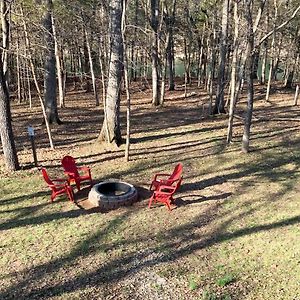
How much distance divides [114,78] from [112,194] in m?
4.77

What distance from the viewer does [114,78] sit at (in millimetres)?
12289

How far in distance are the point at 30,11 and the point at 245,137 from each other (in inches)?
354

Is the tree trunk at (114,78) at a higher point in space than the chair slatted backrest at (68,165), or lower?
higher

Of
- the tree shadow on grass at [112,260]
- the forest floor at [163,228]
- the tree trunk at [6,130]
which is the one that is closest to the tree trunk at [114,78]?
the forest floor at [163,228]

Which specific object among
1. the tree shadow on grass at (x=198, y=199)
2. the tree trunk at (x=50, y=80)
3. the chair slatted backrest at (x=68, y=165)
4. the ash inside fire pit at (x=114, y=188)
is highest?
the tree trunk at (x=50, y=80)

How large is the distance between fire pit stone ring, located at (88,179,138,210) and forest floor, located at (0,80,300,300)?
10.5 inches

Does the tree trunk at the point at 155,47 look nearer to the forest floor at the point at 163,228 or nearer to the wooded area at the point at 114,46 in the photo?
the wooded area at the point at 114,46

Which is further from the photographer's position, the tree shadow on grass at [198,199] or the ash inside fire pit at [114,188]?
the ash inside fire pit at [114,188]

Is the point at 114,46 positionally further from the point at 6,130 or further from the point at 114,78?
the point at 6,130

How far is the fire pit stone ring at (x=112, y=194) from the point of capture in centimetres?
840

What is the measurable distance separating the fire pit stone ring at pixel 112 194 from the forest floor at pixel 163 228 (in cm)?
27

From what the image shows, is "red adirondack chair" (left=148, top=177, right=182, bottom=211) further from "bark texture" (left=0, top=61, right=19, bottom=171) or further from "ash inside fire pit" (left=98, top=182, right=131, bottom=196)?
"bark texture" (left=0, top=61, right=19, bottom=171)

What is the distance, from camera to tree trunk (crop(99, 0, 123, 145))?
1186 cm

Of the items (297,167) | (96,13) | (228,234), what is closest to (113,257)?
(228,234)
